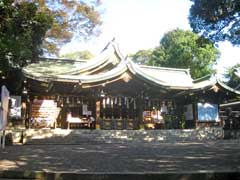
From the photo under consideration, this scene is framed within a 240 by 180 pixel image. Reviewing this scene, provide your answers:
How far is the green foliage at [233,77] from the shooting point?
43525 millimetres

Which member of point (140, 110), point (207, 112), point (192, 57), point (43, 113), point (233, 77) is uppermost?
point (192, 57)

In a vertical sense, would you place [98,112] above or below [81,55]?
below

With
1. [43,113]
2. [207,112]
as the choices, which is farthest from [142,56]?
[43,113]

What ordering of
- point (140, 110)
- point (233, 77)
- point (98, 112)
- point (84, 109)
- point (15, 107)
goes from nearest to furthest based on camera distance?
point (15, 107) < point (98, 112) < point (84, 109) < point (140, 110) < point (233, 77)

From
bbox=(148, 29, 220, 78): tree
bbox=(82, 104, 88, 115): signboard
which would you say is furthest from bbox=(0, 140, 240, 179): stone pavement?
bbox=(148, 29, 220, 78): tree

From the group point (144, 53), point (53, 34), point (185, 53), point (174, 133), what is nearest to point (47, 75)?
point (53, 34)

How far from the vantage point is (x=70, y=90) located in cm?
2284

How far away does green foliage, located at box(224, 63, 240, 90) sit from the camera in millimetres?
43525

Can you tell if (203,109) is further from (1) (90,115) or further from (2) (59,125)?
(2) (59,125)

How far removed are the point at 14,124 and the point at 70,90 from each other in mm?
4488

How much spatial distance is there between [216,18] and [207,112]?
45.3ft

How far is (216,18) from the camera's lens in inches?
518

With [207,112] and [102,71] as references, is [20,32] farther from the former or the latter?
[207,112]

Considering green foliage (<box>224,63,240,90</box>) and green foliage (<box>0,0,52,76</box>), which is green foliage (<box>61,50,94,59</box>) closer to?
green foliage (<box>224,63,240,90</box>)
